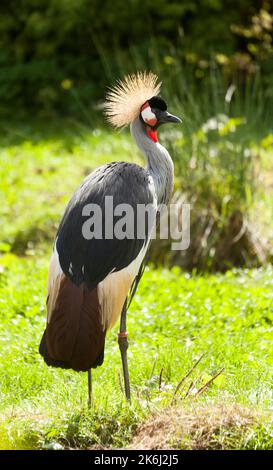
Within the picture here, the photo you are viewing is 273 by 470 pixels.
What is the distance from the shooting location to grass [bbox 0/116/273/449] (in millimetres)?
3619

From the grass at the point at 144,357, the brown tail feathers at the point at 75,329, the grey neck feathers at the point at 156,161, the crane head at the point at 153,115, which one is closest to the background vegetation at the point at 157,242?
the grass at the point at 144,357

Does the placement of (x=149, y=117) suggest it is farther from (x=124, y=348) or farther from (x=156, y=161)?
(x=124, y=348)

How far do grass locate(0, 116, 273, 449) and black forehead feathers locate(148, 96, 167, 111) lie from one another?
1.30m

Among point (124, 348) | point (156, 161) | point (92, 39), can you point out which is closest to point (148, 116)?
point (156, 161)

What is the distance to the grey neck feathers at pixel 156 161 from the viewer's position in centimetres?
423

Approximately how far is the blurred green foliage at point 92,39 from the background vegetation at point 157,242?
22 mm

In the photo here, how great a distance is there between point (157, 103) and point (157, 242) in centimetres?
236

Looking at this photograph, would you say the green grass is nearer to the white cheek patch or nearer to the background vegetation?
the background vegetation

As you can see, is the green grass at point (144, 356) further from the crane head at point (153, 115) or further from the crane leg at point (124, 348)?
the crane head at point (153, 115)

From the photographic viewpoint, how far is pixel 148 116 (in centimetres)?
430

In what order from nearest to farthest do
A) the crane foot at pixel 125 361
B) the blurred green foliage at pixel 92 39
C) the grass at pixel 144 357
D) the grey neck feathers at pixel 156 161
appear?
1. the grass at pixel 144 357
2. the crane foot at pixel 125 361
3. the grey neck feathers at pixel 156 161
4. the blurred green foliage at pixel 92 39

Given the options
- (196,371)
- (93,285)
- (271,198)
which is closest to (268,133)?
(271,198)

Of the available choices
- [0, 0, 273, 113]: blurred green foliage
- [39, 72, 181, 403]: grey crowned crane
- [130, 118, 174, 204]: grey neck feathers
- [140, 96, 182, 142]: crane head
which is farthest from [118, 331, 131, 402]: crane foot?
[0, 0, 273, 113]: blurred green foliage
